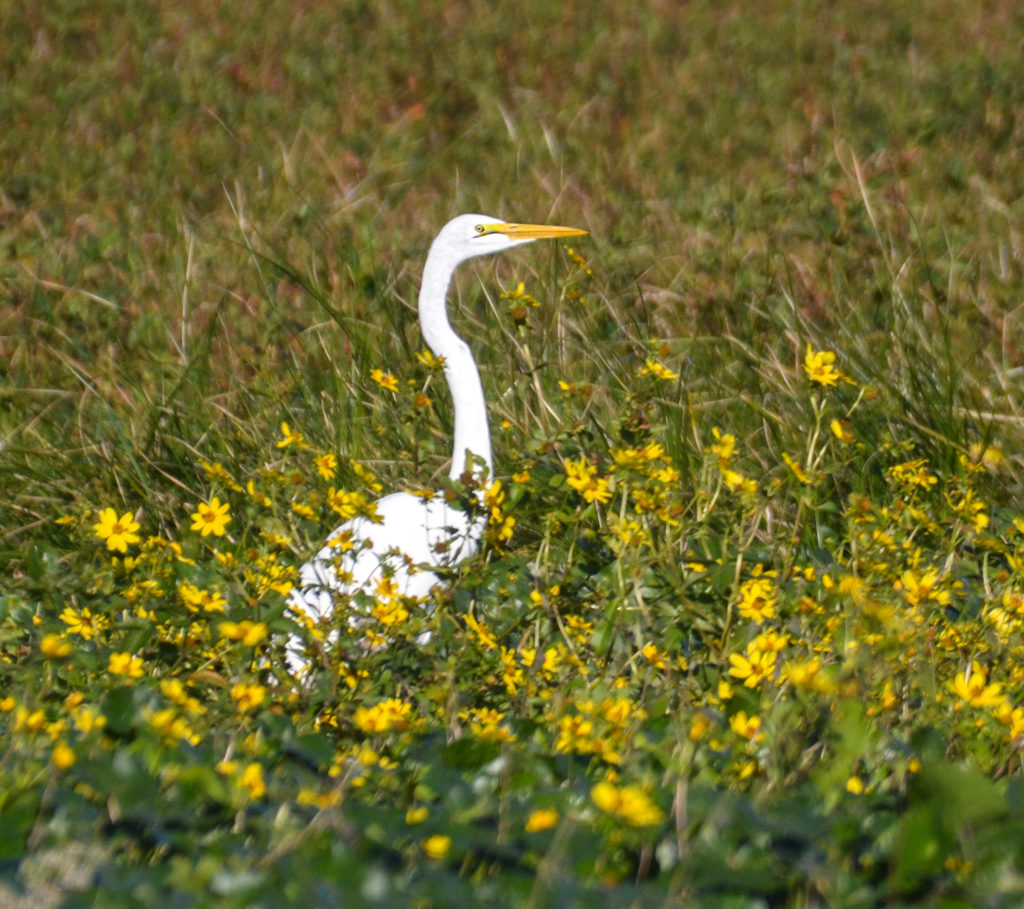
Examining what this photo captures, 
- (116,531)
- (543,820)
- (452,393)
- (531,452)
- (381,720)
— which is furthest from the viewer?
(452,393)

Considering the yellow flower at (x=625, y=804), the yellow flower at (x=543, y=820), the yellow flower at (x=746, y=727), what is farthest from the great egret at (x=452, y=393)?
the yellow flower at (x=625, y=804)

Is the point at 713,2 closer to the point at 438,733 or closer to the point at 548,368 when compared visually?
the point at 548,368

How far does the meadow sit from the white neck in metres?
0.16

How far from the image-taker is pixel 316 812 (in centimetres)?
194

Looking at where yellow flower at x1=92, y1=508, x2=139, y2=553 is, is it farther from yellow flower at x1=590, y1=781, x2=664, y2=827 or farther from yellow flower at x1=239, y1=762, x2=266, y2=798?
yellow flower at x1=590, y1=781, x2=664, y2=827

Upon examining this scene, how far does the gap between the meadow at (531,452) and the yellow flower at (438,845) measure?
0.02 m

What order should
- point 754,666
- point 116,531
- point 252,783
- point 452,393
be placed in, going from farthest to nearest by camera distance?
point 452,393 < point 116,531 < point 754,666 < point 252,783

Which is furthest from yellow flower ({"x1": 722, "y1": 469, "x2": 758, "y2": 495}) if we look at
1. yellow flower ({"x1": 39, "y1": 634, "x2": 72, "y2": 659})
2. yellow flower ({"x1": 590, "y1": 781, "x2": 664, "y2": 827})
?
yellow flower ({"x1": 39, "y1": 634, "x2": 72, "y2": 659})

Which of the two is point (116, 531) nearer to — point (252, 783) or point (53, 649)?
point (53, 649)

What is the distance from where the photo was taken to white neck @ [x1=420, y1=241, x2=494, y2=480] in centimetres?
338

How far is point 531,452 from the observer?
111 inches

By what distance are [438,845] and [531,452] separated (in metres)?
1.25

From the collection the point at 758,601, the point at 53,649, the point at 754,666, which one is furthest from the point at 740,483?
the point at 53,649

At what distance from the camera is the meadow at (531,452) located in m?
1.85
